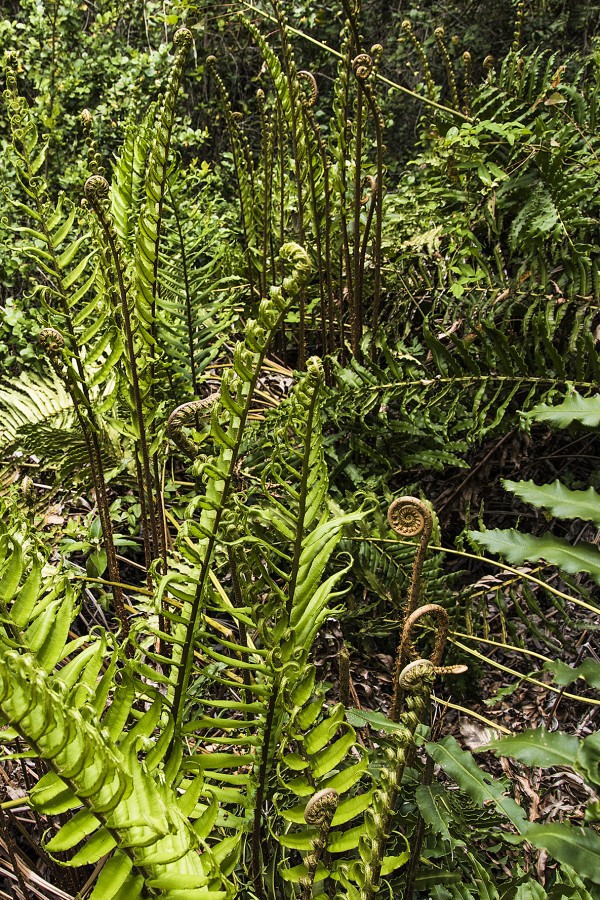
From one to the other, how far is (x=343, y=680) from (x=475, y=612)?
57 centimetres

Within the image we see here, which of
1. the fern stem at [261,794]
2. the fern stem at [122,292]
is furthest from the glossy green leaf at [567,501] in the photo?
the fern stem at [122,292]

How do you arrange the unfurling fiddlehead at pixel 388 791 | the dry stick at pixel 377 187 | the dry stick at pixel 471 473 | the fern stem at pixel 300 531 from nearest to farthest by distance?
the unfurling fiddlehead at pixel 388 791, the fern stem at pixel 300 531, the dry stick at pixel 377 187, the dry stick at pixel 471 473

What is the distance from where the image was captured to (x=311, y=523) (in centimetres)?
140

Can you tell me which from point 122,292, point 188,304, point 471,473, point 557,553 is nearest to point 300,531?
point 557,553

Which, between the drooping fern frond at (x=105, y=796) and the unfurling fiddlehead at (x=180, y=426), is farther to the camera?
the unfurling fiddlehead at (x=180, y=426)

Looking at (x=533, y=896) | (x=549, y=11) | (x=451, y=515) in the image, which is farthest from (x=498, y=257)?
(x=549, y=11)

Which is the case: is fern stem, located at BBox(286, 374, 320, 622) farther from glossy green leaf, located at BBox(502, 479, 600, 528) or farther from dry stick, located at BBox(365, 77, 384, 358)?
dry stick, located at BBox(365, 77, 384, 358)

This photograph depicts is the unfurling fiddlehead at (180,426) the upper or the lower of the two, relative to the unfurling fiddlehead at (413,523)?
upper

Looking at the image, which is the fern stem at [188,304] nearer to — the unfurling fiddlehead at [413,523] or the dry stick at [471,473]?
the dry stick at [471,473]

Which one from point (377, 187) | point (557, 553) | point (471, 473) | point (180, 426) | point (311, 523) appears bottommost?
point (471, 473)

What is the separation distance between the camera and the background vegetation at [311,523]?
2.73 ft

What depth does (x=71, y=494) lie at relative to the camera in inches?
77.6

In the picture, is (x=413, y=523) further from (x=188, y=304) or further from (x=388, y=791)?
(x=188, y=304)

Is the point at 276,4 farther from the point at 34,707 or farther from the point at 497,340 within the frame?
the point at 34,707
